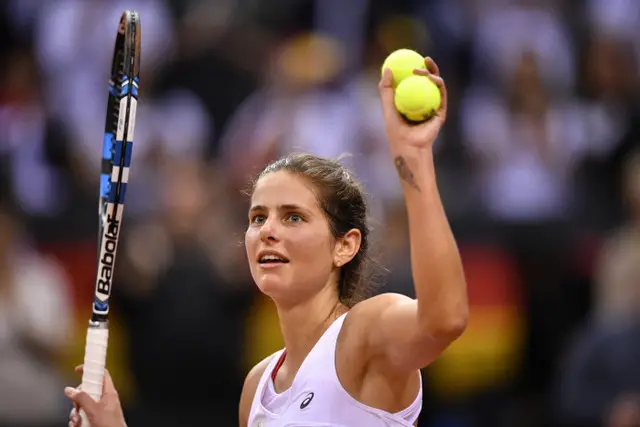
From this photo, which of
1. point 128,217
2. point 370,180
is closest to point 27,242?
point 128,217

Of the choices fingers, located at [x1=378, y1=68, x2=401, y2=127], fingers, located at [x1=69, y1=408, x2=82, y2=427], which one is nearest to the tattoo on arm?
fingers, located at [x1=378, y1=68, x2=401, y2=127]

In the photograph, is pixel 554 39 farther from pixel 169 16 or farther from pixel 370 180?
pixel 169 16

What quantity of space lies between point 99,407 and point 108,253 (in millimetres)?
675

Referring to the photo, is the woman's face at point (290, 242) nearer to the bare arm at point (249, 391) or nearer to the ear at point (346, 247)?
the ear at point (346, 247)

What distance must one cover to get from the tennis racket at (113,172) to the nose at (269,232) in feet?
2.58

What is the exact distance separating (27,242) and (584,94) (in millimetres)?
5457

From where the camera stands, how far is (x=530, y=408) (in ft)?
31.7

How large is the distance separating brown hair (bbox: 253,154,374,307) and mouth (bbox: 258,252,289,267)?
24 centimetres

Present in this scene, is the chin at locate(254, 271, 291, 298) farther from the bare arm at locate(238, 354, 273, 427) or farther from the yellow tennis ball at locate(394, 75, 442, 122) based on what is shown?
the yellow tennis ball at locate(394, 75, 442, 122)

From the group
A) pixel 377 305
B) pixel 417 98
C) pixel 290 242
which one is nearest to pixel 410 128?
pixel 417 98

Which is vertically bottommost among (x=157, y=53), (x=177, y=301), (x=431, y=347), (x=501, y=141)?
(x=177, y=301)

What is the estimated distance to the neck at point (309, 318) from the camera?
15.8 feet

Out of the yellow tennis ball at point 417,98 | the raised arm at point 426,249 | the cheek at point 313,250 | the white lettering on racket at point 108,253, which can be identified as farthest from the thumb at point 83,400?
the yellow tennis ball at point 417,98

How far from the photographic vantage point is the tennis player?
3.78 m
